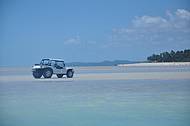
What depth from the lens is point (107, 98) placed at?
6.62 meters

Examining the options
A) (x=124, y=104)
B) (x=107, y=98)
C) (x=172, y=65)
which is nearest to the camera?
(x=124, y=104)

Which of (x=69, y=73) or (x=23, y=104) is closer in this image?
(x=23, y=104)

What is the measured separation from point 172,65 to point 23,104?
2379cm

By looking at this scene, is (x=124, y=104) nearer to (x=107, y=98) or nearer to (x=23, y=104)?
(x=107, y=98)

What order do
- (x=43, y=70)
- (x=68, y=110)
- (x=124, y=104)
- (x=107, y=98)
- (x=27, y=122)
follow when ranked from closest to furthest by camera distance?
(x=27, y=122) → (x=68, y=110) → (x=124, y=104) → (x=107, y=98) → (x=43, y=70)

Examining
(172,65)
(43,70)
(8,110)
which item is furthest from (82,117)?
(172,65)

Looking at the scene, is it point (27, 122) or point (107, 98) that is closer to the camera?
point (27, 122)

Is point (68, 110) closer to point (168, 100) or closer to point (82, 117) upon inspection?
point (82, 117)

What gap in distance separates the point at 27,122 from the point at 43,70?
838 cm

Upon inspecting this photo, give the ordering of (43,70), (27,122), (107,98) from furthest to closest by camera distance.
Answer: (43,70) → (107,98) → (27,122)

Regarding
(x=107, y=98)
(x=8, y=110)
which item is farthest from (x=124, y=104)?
(x=8, y=110)

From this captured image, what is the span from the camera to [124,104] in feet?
19.3

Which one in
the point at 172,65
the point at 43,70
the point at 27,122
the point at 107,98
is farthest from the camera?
the point at 172,65

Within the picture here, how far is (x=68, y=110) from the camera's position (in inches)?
211
